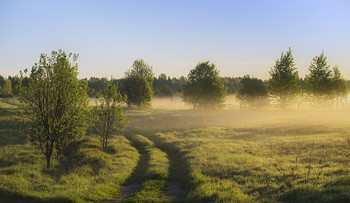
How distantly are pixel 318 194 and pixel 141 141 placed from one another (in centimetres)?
3123

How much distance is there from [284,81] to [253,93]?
13.8 metres

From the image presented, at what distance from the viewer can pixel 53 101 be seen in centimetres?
2925

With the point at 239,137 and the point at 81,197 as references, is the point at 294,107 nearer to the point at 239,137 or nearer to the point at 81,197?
the point at 239,137

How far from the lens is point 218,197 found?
1803cm

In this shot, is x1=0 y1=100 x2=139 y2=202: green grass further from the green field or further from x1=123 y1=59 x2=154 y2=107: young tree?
x1=123 y1=59 x2=154 y2=107: young tree

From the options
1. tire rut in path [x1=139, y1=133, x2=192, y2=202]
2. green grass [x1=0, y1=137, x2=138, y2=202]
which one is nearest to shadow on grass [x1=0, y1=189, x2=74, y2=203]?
green grass [x1=0, y1=137, x2=138, y2=202]

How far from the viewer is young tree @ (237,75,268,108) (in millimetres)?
99688

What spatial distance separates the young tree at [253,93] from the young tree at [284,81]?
9.87 m

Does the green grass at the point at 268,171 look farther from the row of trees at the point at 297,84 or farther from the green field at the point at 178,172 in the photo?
the row of trees at the point at 297,84

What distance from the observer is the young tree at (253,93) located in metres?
99.7

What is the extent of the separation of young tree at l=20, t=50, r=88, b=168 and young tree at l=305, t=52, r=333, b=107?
71.1 metres

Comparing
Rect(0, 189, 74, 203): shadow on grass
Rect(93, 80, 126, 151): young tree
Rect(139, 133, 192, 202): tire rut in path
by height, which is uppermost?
Rect(93, 80, 126, 151): young tree

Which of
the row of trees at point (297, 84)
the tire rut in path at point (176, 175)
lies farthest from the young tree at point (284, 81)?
the tire rut in path at point (176, 175)

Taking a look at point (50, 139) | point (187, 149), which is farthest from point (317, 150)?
point (50, 139)
